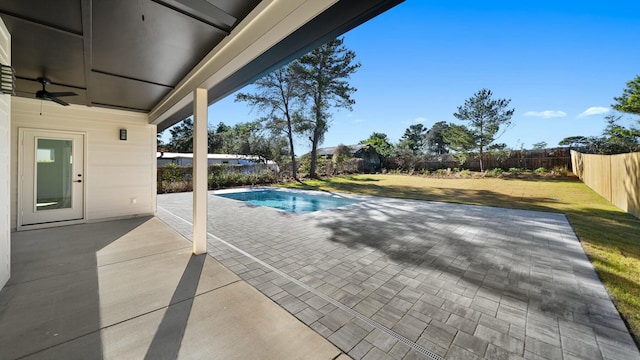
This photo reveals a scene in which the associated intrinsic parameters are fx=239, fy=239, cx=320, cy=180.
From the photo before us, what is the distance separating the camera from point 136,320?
6.75ft

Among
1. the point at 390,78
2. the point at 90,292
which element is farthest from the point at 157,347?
the point at 390,78

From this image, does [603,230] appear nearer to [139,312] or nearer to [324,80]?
[139,312]

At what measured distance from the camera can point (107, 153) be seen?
581 cm

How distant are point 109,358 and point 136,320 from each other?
43 centimetres

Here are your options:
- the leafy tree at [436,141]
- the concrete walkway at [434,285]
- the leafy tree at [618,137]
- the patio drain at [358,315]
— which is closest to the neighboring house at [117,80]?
the patio drain at [358,315]

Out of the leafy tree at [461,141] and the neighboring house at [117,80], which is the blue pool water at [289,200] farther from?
the leafy tree at [461,141]

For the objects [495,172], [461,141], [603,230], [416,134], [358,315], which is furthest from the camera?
[416,134]

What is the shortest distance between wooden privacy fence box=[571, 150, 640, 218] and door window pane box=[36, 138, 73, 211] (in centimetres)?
1318

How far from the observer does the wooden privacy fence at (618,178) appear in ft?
19.2

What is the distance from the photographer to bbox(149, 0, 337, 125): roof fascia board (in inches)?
72.2

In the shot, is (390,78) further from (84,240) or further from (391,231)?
(84,240)

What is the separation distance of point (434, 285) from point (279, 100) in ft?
49.1

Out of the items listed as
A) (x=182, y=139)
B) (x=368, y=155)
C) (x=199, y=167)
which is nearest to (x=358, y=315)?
(x=199, y=167)

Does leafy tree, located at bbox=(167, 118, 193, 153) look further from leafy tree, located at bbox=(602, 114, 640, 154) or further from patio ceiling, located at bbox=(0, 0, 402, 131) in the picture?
leafy tree, located at bbox=(602, 114, 640, 154)
